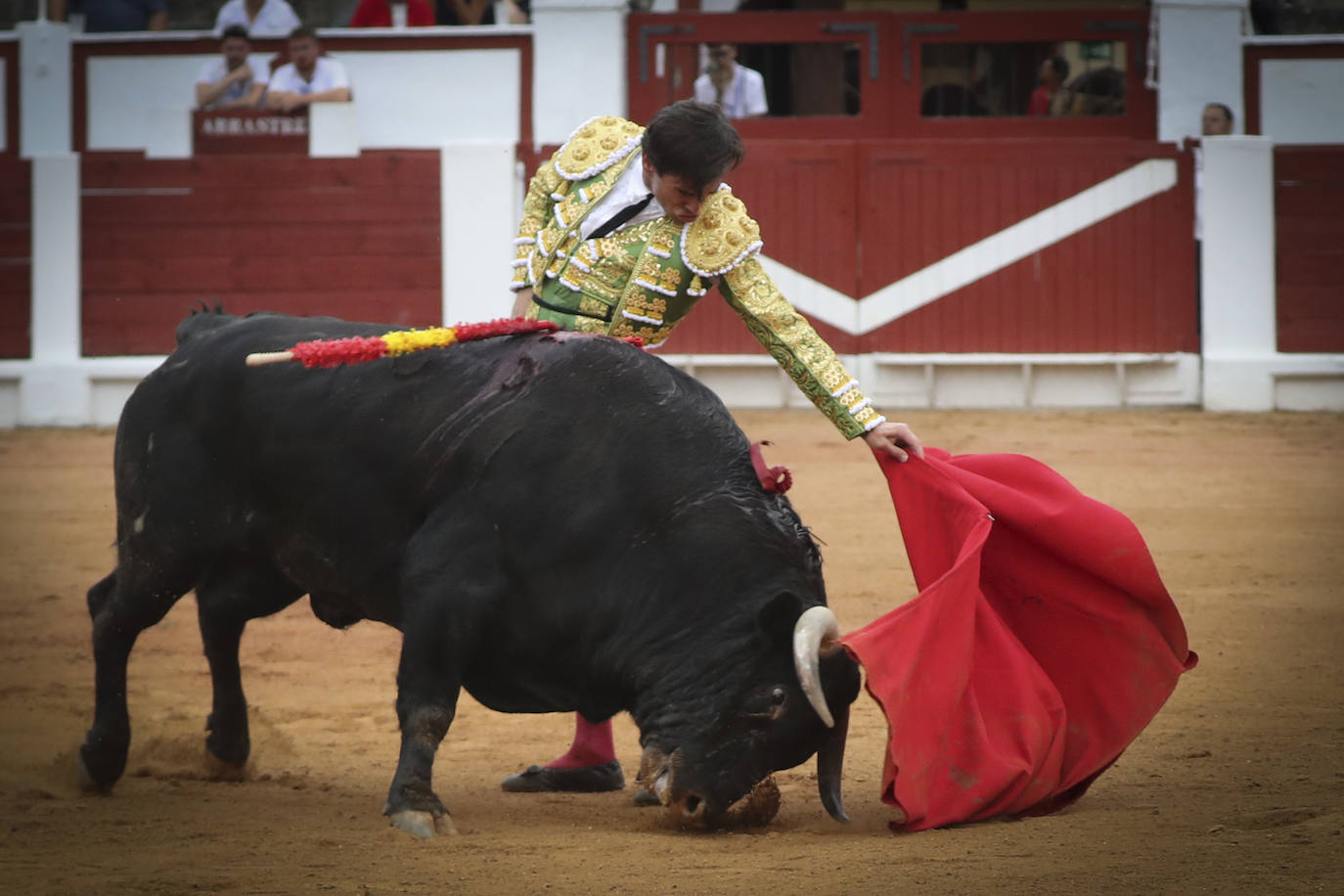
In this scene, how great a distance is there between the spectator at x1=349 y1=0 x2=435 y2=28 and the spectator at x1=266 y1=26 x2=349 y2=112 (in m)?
0.66

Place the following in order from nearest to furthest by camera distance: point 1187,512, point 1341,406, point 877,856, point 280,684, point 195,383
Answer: point 877,856, point 195,383, point 280,684, point 1187,512, point 1341,406

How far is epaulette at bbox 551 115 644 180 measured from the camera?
11.5 feet

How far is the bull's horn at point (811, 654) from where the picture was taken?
2867 mm

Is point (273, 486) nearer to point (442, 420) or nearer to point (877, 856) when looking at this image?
point (442, 420)

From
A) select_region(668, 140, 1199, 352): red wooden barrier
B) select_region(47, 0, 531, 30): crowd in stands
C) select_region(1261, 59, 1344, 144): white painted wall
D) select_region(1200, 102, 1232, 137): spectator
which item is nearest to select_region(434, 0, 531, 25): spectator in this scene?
select_region(47, 0, 531, 30): crowd in stands

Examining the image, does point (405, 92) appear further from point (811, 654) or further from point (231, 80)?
point (811, 654)

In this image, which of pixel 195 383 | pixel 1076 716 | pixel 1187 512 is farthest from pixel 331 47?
pixel 1076 716

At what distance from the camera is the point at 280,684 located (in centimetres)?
471

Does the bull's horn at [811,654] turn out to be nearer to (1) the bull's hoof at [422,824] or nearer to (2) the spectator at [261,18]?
(1) the bull's hoof at [422,824]

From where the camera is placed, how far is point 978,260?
9.33 metres

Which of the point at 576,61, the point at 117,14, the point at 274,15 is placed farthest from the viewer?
the point at 117,14

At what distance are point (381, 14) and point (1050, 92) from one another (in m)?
3.91

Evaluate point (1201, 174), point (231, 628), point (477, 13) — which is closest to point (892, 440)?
point (231, 628)

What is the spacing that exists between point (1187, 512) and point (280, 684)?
3.63 meters
